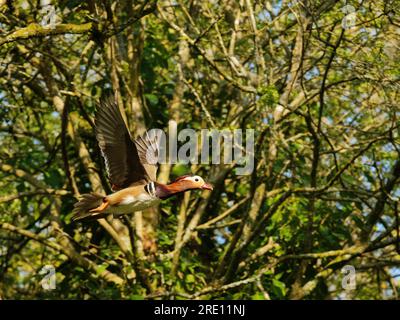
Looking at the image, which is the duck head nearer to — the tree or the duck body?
the duck body

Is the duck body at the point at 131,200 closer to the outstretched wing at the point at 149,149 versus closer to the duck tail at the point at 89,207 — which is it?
the duck tail at the point at 89,207

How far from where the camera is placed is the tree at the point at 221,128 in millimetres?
9906

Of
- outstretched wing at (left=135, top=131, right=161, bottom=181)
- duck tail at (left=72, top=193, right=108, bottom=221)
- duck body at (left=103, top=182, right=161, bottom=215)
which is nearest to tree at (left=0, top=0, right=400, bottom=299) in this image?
outstretched wing at (left=135, top=131, right=161, bottom=181)

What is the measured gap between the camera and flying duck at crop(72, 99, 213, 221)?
7.82 meters

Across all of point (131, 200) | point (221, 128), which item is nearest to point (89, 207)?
point (131, 200)

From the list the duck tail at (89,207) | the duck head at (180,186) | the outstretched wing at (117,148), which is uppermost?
the outstretched wing at (117,148)

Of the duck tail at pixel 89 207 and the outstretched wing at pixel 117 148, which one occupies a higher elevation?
the outstretched wing at pixel 117 148

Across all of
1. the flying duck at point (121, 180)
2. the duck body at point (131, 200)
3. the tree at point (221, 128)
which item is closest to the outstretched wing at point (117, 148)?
the flying duck at point (121, 180)

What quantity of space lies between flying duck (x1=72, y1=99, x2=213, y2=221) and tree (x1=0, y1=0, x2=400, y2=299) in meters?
1.36

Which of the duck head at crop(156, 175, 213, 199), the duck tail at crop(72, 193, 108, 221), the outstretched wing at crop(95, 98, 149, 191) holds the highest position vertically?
the outstretched wing at crop(95, 98, 149, 191)

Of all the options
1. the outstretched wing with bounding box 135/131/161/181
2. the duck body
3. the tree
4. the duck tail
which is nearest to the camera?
the duck body

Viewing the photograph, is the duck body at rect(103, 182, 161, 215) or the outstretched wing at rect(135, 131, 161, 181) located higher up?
the outstretched wing at rect(135, 131, 161, 181)
